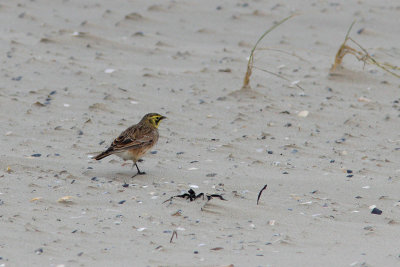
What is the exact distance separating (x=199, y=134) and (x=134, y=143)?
1.36 meters

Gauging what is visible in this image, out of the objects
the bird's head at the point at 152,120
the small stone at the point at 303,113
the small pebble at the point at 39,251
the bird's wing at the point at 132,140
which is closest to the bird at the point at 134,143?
the bird's wing at the point at 132,140

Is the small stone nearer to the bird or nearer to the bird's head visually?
the bird's head

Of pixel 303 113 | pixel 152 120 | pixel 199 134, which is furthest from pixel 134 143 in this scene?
pixel 303 113

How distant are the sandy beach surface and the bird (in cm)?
19

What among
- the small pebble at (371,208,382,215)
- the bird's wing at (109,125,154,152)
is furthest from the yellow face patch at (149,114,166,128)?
the small pebble at (371,208,382,215)

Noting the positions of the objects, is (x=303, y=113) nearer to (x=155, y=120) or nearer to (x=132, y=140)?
(x=155, y=120)

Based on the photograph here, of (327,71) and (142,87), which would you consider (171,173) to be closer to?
(142,87)

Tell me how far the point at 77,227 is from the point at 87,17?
6643 millimetres

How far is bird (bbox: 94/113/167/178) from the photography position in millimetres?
7432

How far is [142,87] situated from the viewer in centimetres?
1001

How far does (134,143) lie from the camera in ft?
24.6

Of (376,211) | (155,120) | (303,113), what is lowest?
(303,113)

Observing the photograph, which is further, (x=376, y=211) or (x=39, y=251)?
(x=376, y=211)

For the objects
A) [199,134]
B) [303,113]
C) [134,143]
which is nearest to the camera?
[134,143]
